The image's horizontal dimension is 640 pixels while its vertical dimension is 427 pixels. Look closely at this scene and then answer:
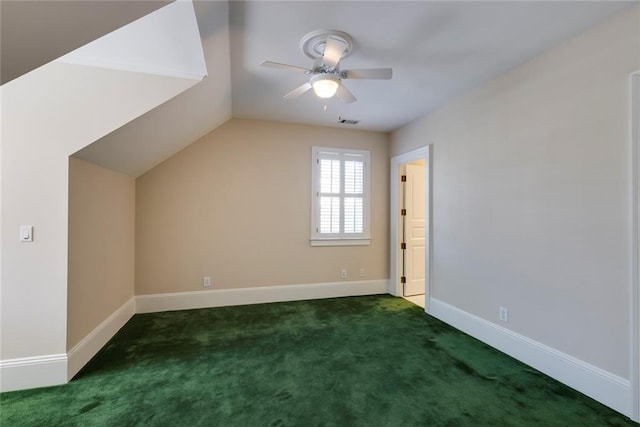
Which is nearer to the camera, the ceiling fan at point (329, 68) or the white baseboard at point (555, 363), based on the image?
the white baseboard at point (555, 363)

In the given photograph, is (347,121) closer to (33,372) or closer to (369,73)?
(369,73)

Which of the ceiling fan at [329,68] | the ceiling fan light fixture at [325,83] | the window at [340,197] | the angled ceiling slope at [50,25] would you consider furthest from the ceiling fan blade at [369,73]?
the window at [340,197]

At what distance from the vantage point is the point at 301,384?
2242 millimetres

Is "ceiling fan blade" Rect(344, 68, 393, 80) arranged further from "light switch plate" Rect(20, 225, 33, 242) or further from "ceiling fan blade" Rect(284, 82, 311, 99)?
"light switch plate" Rect(20, 225, 33, 242)

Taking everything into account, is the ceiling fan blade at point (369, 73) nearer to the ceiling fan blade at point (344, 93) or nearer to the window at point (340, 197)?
the ceiling fan blade at point (344, 93)

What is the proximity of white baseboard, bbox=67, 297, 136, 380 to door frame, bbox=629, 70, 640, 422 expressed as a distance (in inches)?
155

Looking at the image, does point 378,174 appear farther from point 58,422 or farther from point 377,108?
point 58,422

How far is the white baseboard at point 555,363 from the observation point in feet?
Result: 6.50

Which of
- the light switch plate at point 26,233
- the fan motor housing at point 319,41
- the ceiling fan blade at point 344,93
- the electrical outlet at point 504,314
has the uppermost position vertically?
the fan motor housing at point 319,41

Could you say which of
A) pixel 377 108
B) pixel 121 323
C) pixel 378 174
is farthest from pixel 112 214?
pixel 378 174

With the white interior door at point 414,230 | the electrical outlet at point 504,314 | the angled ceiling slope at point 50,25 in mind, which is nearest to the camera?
the angled ceiling slope at point 50,25

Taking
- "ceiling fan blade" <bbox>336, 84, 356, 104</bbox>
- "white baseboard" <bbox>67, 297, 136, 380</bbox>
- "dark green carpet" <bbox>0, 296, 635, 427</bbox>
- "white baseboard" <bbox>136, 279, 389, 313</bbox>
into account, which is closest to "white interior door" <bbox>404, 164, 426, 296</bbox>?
"white baseboard" <bbox>136, 279, 389, 313</bbox>

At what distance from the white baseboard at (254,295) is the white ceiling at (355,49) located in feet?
5.53

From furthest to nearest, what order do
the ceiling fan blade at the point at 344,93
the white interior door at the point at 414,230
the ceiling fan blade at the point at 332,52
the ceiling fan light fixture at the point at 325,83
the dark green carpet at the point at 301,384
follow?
1. the white interior door at the point at 414,230
2. the ceiling fan blade at the point at 344,93
3. the ceiling fan light fixture at the point at 325,83
4. the ceiling fan blade at the point at 332,52
5. the dark green carpet at the point at 301,384
